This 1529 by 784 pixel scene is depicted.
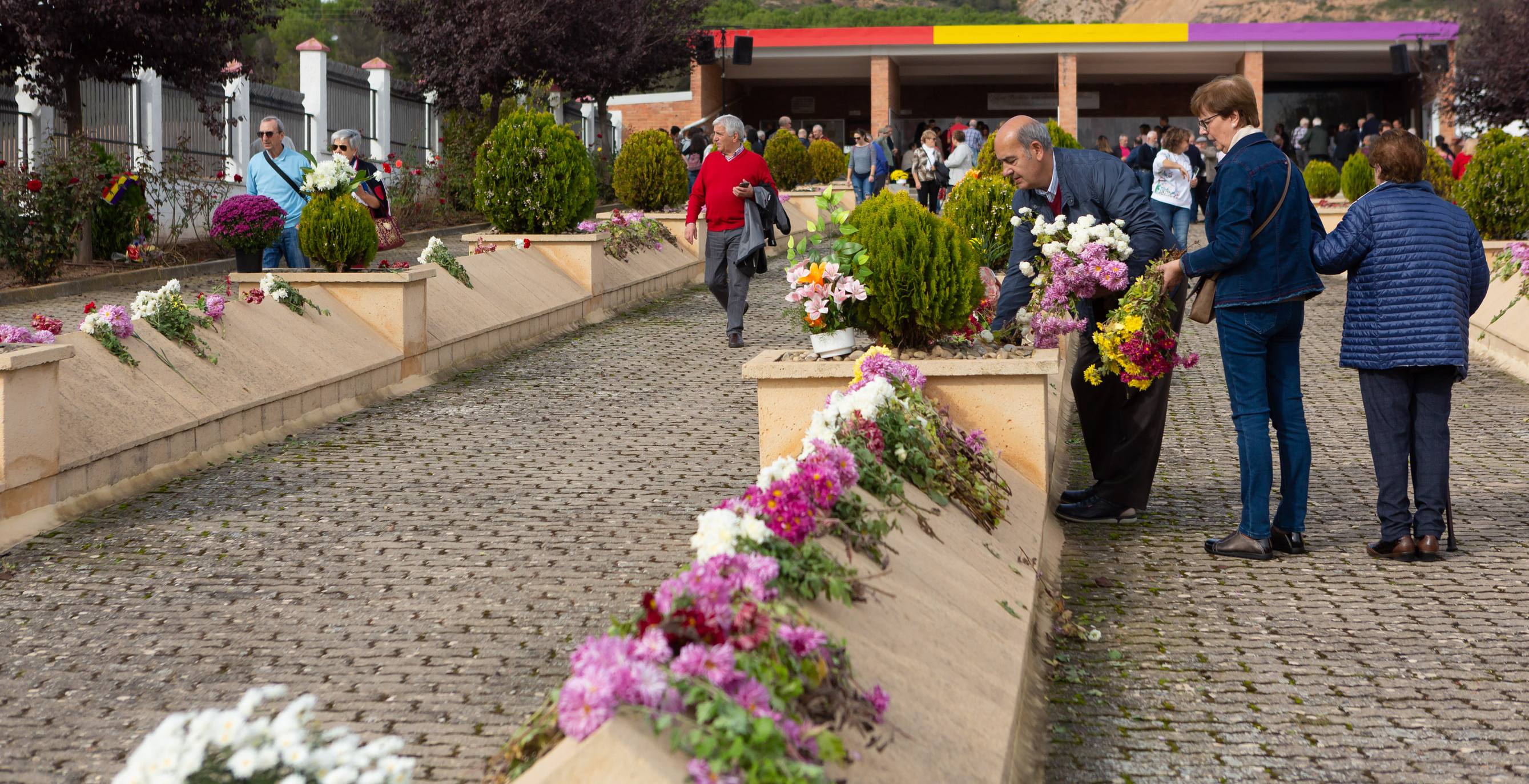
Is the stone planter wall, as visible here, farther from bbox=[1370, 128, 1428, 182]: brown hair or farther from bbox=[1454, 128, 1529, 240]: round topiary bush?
bbox=[1454, 128, 1529, 240]: round topiary bush

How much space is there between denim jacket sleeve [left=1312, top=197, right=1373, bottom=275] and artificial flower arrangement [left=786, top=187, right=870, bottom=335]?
6.07 ft

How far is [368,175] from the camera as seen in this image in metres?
11.7

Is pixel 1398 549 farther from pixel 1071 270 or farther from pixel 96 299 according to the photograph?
pixel 96 299

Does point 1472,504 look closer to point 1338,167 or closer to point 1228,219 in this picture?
point 1228,219

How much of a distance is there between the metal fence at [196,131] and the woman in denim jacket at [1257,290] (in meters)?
16.9

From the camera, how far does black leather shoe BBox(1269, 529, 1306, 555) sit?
20.2ft

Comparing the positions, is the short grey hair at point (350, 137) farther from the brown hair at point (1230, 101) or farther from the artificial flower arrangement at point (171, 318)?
the brown hair at point (1230, 101)

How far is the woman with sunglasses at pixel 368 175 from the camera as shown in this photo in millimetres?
11688

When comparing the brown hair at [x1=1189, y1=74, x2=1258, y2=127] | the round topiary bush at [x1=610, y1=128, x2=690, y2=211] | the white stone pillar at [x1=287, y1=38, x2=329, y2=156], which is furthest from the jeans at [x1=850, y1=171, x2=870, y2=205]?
the brown hair at [x1=1189, y1=74, x2=1258, y2=127]

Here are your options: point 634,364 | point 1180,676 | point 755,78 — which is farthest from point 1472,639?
point 755,78

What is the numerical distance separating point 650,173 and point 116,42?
6339 mm

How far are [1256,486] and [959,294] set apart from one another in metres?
1.45

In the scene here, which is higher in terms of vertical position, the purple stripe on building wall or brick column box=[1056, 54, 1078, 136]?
the purple stripe on building wall

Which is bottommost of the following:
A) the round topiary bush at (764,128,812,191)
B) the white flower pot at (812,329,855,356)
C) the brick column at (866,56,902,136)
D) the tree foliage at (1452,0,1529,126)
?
the white flower pot at (812,329,855,356)
